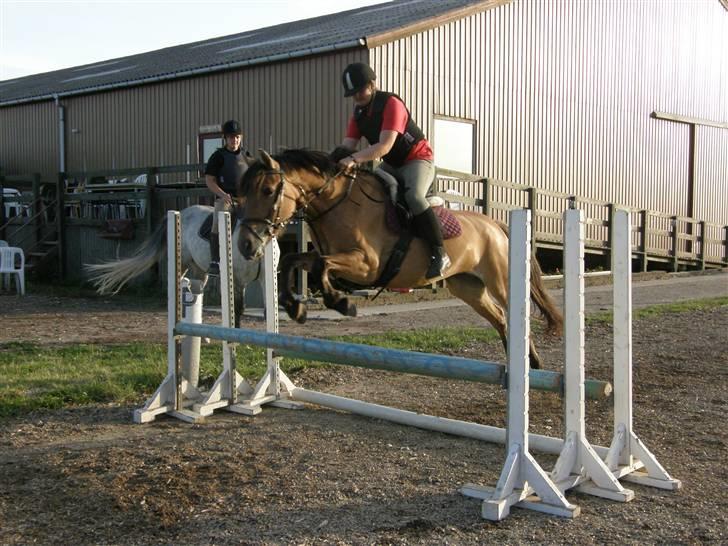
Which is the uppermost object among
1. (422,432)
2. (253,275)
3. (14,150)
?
(14,150)

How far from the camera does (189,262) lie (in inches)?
385

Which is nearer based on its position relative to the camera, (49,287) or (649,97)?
(49,287)

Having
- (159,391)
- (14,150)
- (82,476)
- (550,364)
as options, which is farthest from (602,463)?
(14,150)

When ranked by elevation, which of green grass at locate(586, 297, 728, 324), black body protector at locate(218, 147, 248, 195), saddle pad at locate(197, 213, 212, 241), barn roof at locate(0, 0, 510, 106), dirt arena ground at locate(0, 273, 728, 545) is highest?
barn roof at locate(0, 0, 510, 106)

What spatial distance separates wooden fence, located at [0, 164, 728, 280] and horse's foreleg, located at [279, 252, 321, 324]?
7538mm

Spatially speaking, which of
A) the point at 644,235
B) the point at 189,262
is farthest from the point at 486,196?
the point at 189,262

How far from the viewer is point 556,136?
61.9ft

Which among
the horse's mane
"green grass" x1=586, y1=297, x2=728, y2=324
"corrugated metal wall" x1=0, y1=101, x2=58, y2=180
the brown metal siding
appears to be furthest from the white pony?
"corrugated metal wall" x1=0, y1=101, x2=58, y2=180

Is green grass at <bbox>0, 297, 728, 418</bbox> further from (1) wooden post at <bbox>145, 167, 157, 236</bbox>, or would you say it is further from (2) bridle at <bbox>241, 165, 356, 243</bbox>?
(1) wooden post at <bbox>145, 167, 157, 236</bbox>

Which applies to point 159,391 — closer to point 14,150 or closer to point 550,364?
point 550,364

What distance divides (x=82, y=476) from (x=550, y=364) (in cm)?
515

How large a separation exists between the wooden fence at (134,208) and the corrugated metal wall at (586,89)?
937mm

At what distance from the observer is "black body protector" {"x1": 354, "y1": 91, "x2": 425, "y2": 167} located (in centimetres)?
552

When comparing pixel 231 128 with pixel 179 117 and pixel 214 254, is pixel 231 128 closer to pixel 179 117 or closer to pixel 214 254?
pixel 214 254
